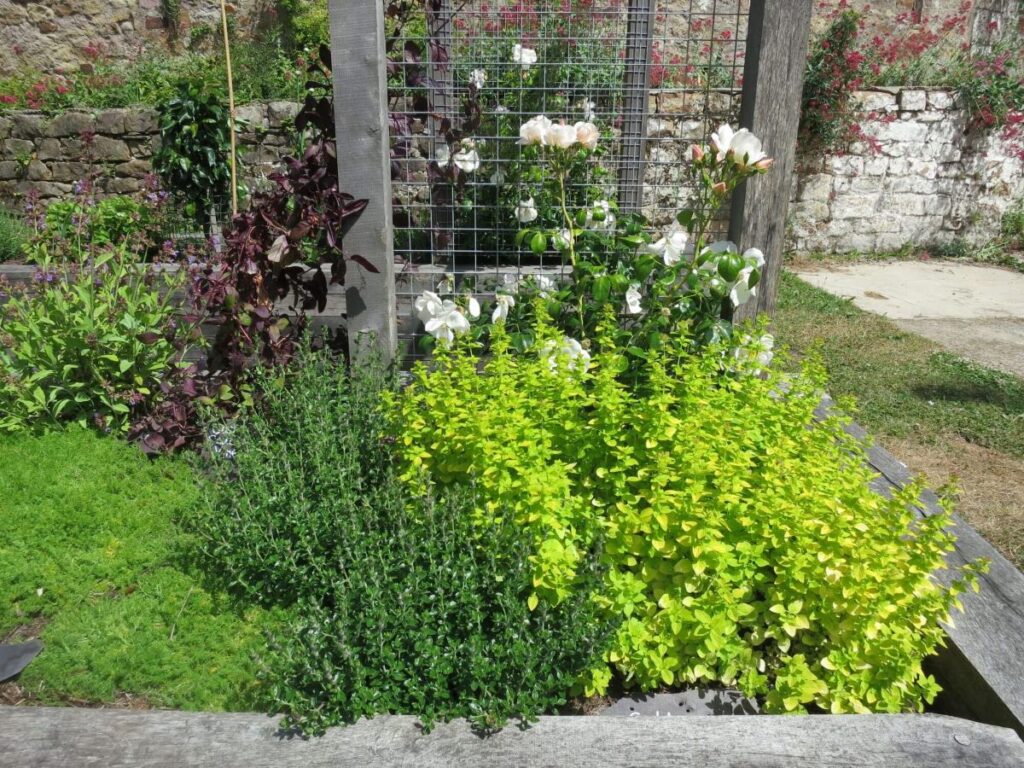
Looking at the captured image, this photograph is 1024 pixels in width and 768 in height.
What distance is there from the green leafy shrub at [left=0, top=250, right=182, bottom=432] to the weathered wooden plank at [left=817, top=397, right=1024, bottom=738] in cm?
314

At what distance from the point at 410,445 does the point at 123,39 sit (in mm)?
9294

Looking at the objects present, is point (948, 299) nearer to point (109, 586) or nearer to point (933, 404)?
point (933, 404)

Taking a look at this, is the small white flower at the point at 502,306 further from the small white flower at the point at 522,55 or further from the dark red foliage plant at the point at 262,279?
the small white flower at the point at 522,55

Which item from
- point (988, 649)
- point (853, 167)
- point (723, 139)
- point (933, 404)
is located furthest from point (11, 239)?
point (853, 167)

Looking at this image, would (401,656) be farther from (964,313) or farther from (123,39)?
(123,39)

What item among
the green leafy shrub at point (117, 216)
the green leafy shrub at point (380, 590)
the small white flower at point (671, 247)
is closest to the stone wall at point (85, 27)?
the green leafy shrub at point (117, 216)

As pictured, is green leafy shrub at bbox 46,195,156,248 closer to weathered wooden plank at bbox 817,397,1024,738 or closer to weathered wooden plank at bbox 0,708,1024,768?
weathered wooden plank at bbox 0,708,1024,768

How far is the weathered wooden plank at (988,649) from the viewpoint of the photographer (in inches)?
74.1

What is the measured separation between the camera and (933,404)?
429 centimetres

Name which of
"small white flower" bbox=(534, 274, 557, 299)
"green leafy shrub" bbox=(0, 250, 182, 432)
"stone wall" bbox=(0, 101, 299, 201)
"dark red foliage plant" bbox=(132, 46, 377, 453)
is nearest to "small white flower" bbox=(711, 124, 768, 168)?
"small white flower" bbox=(534, 274, 557, 299)

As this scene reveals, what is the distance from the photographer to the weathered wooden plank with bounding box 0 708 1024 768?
1.65m

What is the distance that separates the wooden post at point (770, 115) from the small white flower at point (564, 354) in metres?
0.80

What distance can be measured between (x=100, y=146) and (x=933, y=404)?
7.65 meters

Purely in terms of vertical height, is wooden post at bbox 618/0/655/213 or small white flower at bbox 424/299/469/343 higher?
wooden post at bbox 618/0/655/213
